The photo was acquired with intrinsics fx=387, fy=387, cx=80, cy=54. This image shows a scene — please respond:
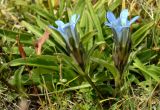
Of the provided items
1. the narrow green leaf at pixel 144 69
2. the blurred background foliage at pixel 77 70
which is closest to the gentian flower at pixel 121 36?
the blurred background foliage at pixel 77 70

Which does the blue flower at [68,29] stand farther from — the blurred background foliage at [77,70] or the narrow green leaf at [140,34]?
the narrow green leaf at [140,34]

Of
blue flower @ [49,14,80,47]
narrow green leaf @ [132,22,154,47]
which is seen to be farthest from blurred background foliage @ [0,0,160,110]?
blue flower @ [49,14,80,47]

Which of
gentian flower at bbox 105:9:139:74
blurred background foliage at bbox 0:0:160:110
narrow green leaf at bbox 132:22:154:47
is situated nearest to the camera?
gentian flower at bbox 105:9:139:74

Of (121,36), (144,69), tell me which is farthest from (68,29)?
(144,69)

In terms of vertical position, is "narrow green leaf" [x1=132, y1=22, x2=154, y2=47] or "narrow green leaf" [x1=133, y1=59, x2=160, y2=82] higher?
"narrow green leaf" [x1=132, y1=22, x2=154, y2=47]

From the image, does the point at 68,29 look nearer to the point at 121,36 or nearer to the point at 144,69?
the point at 121,36

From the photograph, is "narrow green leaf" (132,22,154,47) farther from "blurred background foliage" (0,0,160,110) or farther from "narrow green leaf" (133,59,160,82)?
"narrow green leaf" (133,59,160,82)

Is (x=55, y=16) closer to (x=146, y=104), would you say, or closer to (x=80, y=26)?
(x=80, y=26)

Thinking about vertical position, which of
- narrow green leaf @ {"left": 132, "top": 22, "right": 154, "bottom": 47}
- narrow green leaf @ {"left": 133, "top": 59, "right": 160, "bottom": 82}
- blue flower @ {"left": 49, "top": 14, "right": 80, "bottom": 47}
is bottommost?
narrow green leaf @ {"left": 133, "top": 59, "right": 160, "bottom": 82}

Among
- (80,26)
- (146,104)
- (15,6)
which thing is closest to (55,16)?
(80,26)
